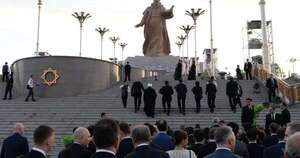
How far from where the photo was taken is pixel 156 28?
122 ft

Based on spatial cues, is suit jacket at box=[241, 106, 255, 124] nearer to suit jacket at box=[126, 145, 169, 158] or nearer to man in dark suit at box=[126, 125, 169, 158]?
man in dark suit at box=[126, 125, 169, 158]

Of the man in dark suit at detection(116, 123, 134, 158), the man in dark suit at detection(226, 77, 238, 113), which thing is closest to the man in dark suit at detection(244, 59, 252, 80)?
the man in dark suit at detection(226, 77, 238, 113)

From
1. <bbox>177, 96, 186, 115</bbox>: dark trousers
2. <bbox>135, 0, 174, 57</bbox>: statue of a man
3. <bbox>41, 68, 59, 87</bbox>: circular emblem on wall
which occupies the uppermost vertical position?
<bbox>135, 0, 174, 57</bbox>: statue of a man

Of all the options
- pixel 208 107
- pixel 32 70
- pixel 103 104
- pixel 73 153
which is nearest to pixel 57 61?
pixel 32 70

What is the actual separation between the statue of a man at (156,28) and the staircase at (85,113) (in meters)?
14.8

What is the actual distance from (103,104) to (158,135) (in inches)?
552

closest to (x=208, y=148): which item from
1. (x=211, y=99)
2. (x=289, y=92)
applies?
(x=211, y=99)

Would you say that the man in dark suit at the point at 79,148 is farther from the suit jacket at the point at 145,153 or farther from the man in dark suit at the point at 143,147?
the suit jacket at the point at 145,153

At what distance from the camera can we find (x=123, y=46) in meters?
73.7

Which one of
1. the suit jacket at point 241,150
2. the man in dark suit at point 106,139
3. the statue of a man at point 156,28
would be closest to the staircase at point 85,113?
the suit jacket at point 241,150

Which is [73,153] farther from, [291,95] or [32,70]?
[32,70]

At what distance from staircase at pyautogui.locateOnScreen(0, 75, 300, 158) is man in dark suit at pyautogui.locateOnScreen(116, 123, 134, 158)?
8396 mm

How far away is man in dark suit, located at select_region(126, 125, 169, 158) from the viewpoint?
179 inches

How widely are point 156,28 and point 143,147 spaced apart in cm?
3291
